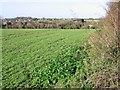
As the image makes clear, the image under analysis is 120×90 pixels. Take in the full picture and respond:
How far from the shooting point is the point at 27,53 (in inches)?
552

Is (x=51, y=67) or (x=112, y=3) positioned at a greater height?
(x=112, y=3)

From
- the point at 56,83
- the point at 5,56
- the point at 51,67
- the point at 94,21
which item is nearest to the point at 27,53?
the point at 5,56

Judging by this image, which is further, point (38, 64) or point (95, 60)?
point (38, 64)

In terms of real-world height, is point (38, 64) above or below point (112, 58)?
below

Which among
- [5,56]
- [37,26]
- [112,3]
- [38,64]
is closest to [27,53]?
[5,56]

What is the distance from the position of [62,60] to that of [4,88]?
134 inches

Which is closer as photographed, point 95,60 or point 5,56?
point 95,60

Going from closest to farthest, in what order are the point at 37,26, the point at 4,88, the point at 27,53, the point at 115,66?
the point at 115,66 → the point at 4,88 → the point at 27,53 → the point at 37,26

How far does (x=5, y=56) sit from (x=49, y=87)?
4981 mm

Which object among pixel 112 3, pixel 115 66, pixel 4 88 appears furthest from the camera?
pixel 4 88

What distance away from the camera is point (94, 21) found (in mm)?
7375

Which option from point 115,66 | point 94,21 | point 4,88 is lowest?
point 4,88

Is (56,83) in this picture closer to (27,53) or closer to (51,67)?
(51,67)

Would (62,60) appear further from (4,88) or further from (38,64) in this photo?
(4,88)
